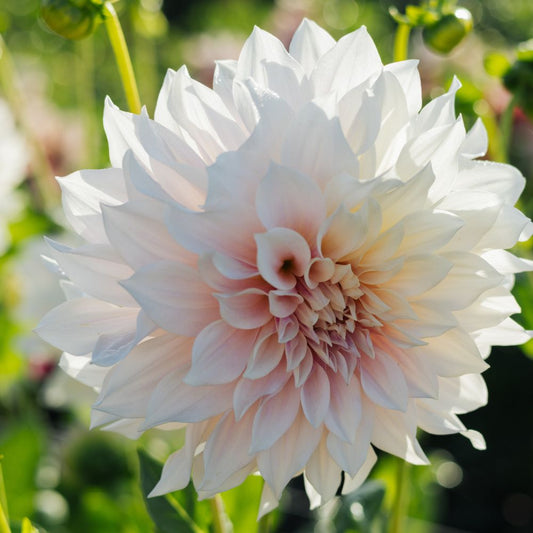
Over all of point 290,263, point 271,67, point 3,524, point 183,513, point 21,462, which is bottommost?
point 21,462

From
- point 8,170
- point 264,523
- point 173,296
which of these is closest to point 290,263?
point 173,296

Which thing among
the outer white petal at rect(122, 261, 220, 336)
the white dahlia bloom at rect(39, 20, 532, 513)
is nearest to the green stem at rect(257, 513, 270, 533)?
the white dahlia bloom at rect(39, 20, 532, 513)

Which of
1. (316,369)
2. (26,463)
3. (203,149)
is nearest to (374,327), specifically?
(316,369)

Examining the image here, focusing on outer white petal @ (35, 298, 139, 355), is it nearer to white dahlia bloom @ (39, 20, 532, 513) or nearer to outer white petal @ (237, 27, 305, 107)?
white dahlia bloom @ (39, 20, 532, 513)

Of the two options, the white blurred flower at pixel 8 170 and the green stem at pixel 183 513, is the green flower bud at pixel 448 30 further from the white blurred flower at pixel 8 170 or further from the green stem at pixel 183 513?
the white blurred flower at pixel 8 170

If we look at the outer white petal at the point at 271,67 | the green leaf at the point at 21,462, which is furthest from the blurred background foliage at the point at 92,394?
the outer white petal at the point at 271,67

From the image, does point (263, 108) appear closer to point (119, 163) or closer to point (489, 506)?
point (119, 163)

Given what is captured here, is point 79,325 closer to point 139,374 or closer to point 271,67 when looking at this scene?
point 139,374
